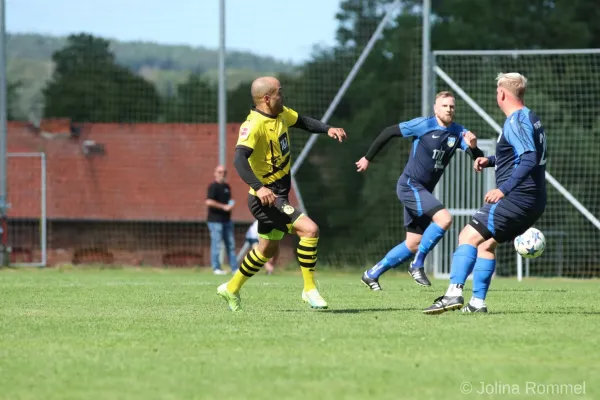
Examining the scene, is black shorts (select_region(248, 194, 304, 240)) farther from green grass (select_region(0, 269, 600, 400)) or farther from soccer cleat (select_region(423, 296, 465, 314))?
soccer cleat (select_region(423, 296, 465, 314))

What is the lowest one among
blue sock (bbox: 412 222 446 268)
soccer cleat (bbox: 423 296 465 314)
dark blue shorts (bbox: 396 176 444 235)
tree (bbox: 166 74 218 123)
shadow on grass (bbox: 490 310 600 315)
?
shadow on grass (bbox: 490 310 600 315)

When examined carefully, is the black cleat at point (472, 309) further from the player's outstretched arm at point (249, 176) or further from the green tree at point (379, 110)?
the green tree at point (379, 110)

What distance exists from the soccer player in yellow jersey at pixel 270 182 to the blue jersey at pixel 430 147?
3.25 metres

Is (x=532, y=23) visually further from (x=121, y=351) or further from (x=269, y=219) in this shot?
(x=121, y=351)

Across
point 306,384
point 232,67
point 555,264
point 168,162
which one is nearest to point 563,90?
point 555,264

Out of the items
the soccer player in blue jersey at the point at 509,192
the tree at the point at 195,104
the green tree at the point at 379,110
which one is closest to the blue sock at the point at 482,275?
the soccer player in blue jersey at the point at 509,192

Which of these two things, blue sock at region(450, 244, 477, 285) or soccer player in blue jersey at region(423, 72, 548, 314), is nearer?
soccer player in blue jersey at region(423, 72, 548, 314)

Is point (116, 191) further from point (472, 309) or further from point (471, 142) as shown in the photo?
point (472, 309)

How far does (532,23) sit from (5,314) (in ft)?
99.0

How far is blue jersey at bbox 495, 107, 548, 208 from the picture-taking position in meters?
9.62

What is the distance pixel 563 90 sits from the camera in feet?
79.5

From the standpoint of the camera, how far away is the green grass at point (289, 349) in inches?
244

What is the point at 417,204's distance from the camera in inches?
537

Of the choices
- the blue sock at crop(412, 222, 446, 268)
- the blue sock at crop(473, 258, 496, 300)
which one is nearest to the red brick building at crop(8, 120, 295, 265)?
the blue sock at crop(412, 222, 446, 268)
